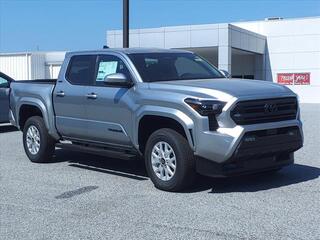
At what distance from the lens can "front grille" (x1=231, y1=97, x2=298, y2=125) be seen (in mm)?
7172

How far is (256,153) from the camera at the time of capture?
7.31m

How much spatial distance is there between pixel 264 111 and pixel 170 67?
187cm

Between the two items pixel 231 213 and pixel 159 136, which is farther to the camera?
→ pixel 159 136

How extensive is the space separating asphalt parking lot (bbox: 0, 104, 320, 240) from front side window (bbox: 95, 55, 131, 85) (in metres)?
1.56

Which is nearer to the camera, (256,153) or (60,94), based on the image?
(256,153)

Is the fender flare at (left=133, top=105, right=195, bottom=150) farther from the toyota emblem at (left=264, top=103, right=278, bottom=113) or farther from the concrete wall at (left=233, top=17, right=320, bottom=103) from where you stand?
the concrete wall at (left=233, top=17, right=320, bottom=103)

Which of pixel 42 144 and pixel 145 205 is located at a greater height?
pixel 42 144

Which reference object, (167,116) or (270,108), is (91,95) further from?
(270,108)

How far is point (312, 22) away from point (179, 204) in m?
34.3

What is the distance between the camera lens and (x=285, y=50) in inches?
1572

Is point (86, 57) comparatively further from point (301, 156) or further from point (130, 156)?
point (301, 156)

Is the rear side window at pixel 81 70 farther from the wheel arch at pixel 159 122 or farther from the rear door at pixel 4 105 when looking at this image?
the rear door at pixel 4 105

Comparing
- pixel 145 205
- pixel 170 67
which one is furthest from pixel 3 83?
pixel 145 205

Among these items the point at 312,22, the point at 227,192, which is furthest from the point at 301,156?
the point at 312,22
